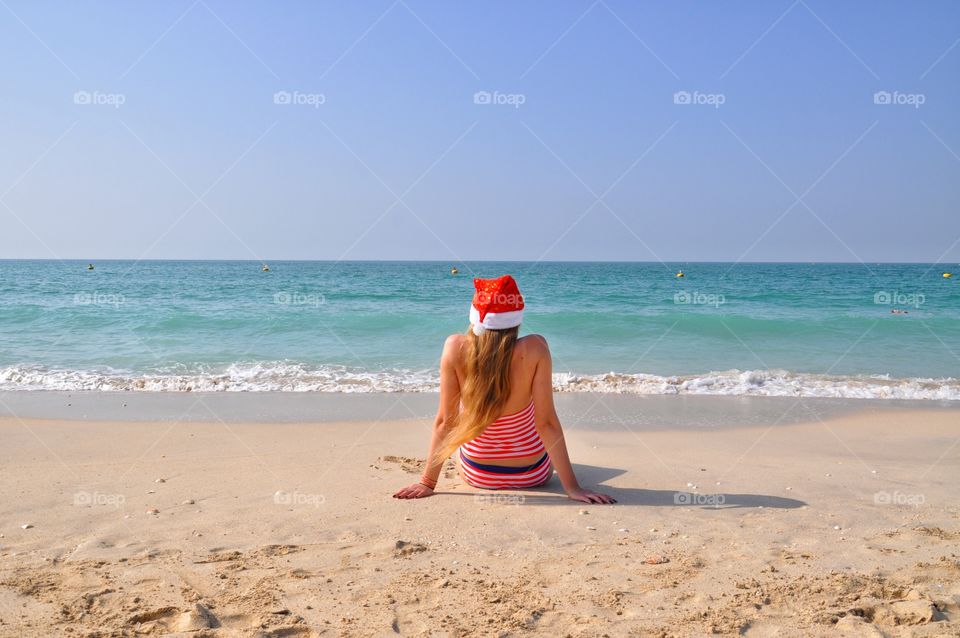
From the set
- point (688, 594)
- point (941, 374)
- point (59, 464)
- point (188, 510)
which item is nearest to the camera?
point (688, 594)

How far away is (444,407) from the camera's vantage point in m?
4.09

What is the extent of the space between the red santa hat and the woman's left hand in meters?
1.11

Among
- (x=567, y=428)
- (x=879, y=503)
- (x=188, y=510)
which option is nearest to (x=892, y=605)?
(x=879, y=503)

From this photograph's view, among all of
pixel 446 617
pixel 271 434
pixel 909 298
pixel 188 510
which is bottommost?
pixel 446 617

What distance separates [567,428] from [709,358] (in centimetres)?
620

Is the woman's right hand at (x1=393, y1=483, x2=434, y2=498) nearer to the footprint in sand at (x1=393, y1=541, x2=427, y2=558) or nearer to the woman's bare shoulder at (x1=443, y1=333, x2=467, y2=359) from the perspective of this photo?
the footprint in sand at (x1=393, y1=541, x2=427, y2=558)

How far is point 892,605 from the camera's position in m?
2.64

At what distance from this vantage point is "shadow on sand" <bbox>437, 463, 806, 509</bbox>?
4.13 m

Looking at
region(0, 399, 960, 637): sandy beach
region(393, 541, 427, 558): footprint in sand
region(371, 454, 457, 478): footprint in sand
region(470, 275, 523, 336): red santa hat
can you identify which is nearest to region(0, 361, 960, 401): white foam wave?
region(0, 399, 960, 637): sandy beach

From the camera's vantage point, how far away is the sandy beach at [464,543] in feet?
8.41

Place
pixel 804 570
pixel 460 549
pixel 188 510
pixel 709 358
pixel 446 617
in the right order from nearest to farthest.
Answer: pixel 446 617 → pixel 804 570 → pixel 460 549 → pixel 188 510 → pixel 709 358

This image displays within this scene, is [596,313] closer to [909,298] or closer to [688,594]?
[909,298]

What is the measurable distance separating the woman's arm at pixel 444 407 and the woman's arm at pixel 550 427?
1.58ft

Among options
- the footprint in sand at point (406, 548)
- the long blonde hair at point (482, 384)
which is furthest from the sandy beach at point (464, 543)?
the long blonde hair at point (482, 384)
